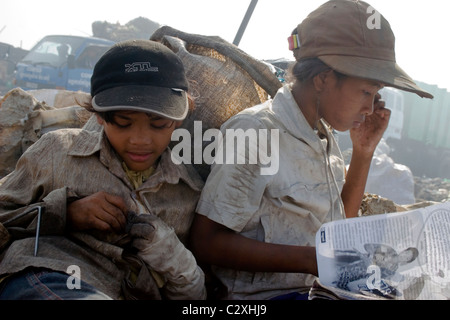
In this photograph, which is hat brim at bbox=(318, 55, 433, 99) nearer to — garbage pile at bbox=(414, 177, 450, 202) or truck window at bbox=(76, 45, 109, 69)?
garbage pile at bbox=(414, 177, 450, 202)

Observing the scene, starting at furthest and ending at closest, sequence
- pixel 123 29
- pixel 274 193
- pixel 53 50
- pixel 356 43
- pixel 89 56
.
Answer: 1. pixel 123 29
2. pixel 53 50
3. pixel 89 56
4. pixel 356 43
5. pixel 274 193

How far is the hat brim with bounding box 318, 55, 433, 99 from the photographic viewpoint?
1.78 m

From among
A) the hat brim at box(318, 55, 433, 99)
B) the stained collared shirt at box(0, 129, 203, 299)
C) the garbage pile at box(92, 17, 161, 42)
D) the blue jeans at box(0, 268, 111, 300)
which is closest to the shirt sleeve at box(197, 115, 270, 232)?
the stained collared shirt at box(0, 129, 203, 299)

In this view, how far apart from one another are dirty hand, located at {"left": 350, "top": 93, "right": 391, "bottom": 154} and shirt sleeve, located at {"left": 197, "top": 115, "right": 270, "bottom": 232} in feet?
2.69

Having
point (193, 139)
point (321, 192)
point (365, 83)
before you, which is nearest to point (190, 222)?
point (193, 139)

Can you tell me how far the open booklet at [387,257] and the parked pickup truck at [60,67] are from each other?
27.7 ft

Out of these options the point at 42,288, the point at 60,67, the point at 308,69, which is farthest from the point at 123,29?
the point at 42,288

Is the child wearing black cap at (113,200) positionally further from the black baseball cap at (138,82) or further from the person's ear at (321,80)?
the person's ear at (321,80)

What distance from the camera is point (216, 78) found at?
2232 millimetres

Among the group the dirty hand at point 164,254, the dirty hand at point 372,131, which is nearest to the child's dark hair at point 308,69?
the dirty hand at point 372,131

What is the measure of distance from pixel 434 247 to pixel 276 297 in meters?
0.61

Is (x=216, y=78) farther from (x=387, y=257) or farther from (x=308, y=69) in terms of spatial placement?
(x=387, y=257)

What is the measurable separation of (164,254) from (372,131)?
4.61ft

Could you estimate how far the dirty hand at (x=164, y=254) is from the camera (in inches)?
55.8
